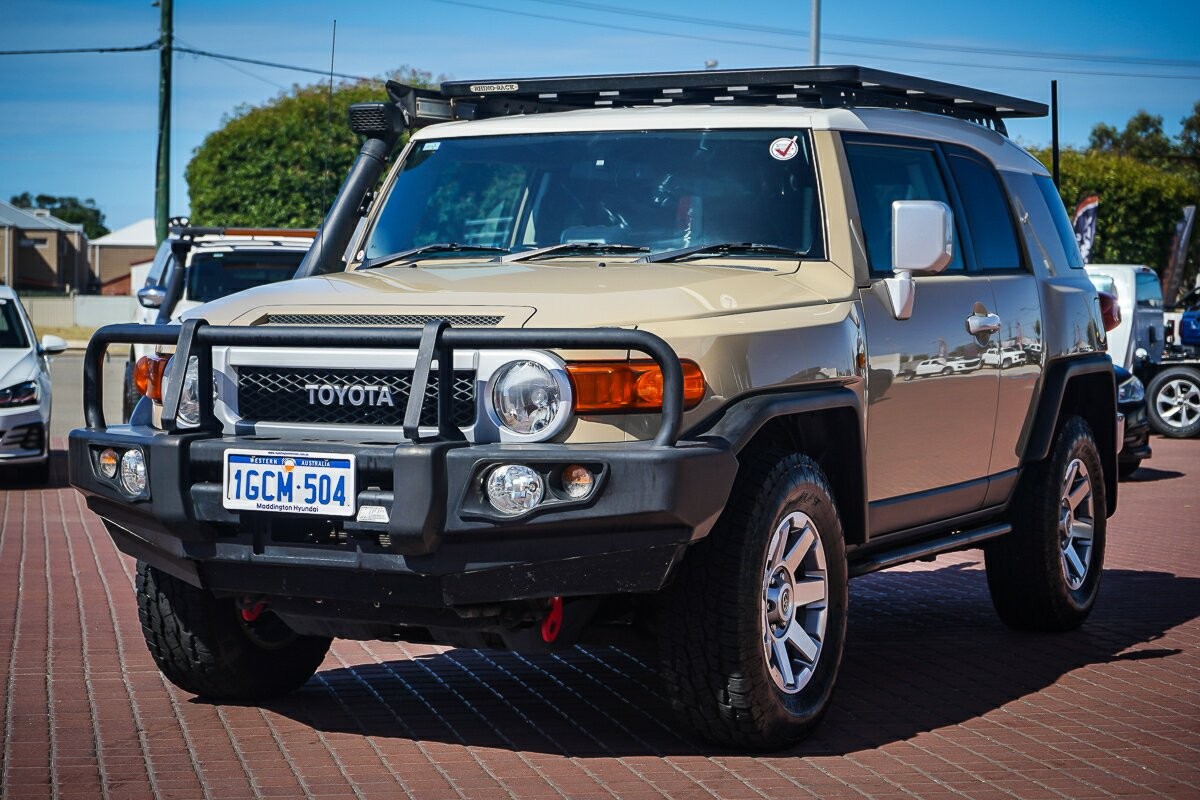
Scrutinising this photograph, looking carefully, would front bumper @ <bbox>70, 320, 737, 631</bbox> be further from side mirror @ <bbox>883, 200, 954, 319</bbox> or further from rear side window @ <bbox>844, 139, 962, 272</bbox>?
rear side window @ <bbox>844, 139, 962, 272</bbox>

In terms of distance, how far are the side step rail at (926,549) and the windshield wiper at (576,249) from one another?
139 cm

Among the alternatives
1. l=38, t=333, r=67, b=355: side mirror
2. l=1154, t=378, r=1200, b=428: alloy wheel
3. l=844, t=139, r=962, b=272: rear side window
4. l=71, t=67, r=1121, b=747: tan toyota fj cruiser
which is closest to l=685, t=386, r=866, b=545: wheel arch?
l=71, t=67, r=1121, b=747: tan toyota fj cruiser

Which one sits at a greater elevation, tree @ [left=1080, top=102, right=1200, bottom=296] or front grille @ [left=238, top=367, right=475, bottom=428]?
tree @ [left=1080, top=102, right=1200, bottom=296]

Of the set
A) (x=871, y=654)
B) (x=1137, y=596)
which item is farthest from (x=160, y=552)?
(x=1137, y=596)

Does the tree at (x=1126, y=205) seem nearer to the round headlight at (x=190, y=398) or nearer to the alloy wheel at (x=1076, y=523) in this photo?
the alloy wheel at (x=1076, y=523)

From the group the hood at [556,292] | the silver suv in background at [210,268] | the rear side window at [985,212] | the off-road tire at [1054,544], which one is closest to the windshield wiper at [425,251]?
the hood at [556,292]

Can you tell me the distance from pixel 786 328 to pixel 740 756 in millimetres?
1362

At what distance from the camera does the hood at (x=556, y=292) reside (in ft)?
16.3

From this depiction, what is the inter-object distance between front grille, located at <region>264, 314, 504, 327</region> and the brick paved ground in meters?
1.37

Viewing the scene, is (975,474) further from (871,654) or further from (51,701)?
(51,701)

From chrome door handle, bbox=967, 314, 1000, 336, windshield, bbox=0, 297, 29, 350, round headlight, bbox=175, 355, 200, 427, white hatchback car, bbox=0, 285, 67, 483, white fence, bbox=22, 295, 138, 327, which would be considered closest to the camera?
round headlight, bbox=175, 355, 200, 427

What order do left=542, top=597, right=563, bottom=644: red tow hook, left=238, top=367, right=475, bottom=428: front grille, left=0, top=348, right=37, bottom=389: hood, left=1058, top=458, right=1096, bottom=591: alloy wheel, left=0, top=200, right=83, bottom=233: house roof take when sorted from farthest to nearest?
left=0, top=200, right=83, bottom=233: house roof → left=0, top=348, right=37, bottom=389: hood → left=1058, top=458, right=1096, bottom=591: alloy wheel → left=542, top=597, right=563, bottom=644: red tow hook → left=238, top=367, right=475, bottom=428: front grille

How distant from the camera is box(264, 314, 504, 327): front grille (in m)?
4.98

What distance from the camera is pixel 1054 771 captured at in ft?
17.2
